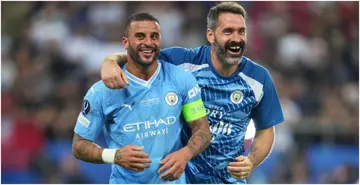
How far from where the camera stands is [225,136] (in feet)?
22.3

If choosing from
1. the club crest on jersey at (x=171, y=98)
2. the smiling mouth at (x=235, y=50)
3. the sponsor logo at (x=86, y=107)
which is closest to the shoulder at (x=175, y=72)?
the club crest on jersey at (x=171, y=98)

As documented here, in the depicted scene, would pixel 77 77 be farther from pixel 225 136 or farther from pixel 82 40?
pixel 225 136

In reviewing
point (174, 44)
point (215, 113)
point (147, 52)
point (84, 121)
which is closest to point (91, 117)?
point (84, 121)

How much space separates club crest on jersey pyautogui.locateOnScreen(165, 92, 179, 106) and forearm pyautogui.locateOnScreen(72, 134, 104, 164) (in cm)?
58

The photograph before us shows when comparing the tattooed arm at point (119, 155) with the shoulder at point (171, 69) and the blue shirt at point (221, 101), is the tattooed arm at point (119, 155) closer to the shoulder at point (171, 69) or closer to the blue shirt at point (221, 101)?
the shoulder at point (171, 69)

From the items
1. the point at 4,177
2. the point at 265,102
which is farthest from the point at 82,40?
the point at 265,102

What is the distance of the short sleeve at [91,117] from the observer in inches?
245

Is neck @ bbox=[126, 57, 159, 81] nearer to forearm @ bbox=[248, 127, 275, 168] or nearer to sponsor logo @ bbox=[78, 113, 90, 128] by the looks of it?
sponsor logo @ bbox=[78, 113, 90, 128]

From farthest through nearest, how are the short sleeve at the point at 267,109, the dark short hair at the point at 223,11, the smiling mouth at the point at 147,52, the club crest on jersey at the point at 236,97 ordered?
1. the short sleeve at the point at 267,109
2. the club crest on jersey at the point at 236,97
3. the dark short hair at the point at 223,11
4. the smiling mouth at the point at 147,52

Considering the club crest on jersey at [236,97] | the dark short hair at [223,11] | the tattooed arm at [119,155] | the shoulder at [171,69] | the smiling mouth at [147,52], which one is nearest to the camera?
the tattooed arm at [119,155]

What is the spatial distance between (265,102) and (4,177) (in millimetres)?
6414

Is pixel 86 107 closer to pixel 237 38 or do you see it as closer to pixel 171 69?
pixel 171 69

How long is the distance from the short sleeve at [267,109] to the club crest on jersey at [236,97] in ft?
0.66

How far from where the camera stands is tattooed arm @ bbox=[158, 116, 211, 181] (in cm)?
601
